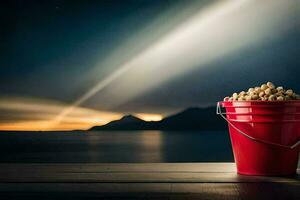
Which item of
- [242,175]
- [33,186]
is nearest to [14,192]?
[33,186]

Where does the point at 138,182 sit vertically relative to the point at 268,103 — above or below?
below

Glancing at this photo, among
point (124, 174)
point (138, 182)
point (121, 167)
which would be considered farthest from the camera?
point (121, 167)

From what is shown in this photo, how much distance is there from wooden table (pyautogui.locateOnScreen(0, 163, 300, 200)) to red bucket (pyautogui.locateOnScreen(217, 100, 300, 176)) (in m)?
0.15

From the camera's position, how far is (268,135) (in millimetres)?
3953

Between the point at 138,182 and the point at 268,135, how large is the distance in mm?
1022

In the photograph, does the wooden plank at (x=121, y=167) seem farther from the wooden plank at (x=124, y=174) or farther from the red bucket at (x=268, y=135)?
the red bucket at (x=268, y=135)

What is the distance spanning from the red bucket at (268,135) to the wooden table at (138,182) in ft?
0.50

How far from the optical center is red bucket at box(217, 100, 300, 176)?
3945mm

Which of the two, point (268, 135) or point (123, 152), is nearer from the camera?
point (268, 135)

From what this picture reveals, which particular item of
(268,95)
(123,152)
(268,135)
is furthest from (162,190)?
(123,152)

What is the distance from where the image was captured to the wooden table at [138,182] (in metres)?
3.06

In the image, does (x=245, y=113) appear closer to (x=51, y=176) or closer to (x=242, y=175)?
(x=242, y=175)

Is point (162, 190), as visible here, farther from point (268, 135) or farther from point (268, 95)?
point (268, 95)

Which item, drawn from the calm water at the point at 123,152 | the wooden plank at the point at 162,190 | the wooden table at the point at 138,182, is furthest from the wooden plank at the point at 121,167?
the calm water at the point at 123,152
